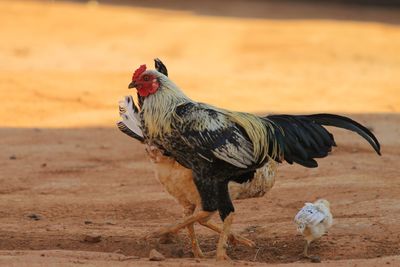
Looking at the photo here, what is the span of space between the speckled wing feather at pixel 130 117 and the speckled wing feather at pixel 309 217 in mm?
1452

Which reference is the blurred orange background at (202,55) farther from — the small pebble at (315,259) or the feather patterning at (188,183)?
the small pebble at (315,259)

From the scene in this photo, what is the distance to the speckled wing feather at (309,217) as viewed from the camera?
295 inches

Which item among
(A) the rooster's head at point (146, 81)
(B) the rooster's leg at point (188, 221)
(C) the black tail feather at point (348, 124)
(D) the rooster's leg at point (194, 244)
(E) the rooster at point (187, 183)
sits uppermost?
(A) the rooster's head at point (146, 81)

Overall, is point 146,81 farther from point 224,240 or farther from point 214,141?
point 224,240

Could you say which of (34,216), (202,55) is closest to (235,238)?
(34,216)

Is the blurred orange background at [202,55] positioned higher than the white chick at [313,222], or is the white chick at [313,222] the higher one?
the white chick at [313,222]

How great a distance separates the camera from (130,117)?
25.5ft

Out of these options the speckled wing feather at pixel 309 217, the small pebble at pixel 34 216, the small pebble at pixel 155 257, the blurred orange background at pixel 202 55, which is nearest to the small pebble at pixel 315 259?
the speckled wing feather at pixel 309 217

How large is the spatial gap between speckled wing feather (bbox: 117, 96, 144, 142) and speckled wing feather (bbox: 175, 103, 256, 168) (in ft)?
1.84

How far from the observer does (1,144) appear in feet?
37.8

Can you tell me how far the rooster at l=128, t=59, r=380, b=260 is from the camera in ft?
23.4

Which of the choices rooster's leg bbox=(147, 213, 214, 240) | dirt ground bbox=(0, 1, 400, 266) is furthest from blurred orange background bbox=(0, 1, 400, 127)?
rooster's leg bbox=(147, 213, 214, 240)

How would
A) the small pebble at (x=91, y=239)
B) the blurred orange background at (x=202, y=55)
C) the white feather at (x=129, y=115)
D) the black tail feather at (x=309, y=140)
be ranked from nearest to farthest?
1. the black tail feather at (x=309, y=140)
2. the white feather at (x=129, y=115)
3. the small pebble at (x=91, y=239)
4. the blurred orange background at (x=202, y=55)

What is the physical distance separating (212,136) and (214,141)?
1.8 inches
